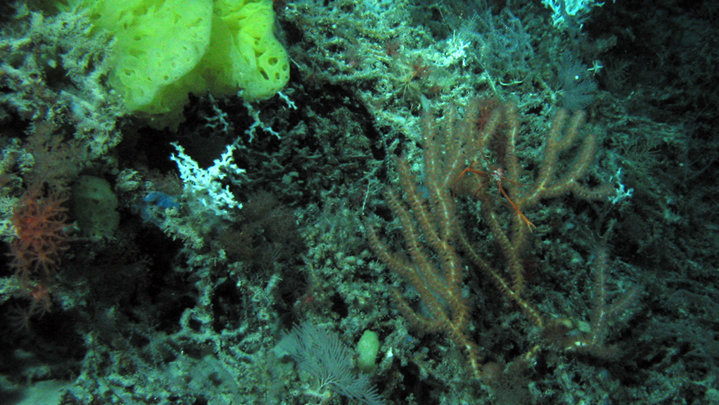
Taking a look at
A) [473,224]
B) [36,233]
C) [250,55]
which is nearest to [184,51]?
[250,55]

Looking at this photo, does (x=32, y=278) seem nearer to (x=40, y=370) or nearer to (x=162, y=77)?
(x=40, y=370)

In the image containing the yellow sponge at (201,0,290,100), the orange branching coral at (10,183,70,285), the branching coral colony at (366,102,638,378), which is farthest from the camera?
the yellow sponge at (201,0,290,100)

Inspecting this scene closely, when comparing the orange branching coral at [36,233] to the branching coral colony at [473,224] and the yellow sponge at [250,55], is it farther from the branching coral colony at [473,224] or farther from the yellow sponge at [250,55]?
the branching coral colony at [473,224]

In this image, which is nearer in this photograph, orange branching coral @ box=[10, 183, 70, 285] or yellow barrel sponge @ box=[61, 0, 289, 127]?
orange branching coral @ box=[10, 183, 70, 285]

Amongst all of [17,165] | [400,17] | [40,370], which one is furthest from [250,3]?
[40,370]

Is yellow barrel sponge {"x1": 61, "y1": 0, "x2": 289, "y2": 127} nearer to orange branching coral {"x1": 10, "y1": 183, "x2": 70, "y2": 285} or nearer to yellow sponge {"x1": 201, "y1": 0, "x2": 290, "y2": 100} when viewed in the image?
yellow sponge {"x1": 201, "y1": 0, "x2": 290, "y2": 100}

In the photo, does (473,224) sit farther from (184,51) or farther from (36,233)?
(36,233)

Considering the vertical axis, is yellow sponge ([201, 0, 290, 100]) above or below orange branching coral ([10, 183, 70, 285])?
above

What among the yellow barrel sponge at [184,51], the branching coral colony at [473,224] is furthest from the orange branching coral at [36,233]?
the branching coral colony at [473,224]

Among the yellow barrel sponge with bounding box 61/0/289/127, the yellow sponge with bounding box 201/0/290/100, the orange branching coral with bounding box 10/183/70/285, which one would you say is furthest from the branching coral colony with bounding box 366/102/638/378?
the orange branching coral with bounding box 10/183/70/285
